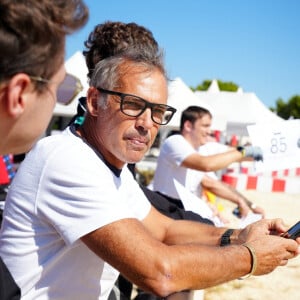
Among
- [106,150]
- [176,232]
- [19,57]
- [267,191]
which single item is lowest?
[267,191]

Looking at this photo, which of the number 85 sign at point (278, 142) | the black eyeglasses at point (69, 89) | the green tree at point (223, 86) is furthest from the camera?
the green tree at point (223, 86)

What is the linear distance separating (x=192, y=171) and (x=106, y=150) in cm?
270

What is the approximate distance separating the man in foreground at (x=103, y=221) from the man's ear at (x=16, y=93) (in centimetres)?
55

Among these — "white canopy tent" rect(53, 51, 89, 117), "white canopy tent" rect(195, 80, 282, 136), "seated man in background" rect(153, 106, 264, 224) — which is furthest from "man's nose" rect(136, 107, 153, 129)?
"white canopy tent" rect(195, 80, 282, 136)

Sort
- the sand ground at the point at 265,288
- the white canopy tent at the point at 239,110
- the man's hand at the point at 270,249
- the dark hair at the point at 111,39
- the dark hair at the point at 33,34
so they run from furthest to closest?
the white canopy tent at the point at 239,110 → the sand ground at the point at 265,288 → the dark hair at the point at 111,39 → the man's hand at the point at 270,249 → the dark hair at the point at 33,34

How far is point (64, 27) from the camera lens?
1.05 meters

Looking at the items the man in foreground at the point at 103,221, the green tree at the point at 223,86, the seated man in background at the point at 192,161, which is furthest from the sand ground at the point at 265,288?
the green tree at the point at 223,86

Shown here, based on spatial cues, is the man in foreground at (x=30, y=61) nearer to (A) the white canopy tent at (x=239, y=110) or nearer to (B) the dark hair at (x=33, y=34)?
(B) the dark hair at (x=33, y=34)

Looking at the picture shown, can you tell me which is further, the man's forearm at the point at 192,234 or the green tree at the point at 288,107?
the green tree at the point at 288,107

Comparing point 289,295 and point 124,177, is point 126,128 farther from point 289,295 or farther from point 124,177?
point 289,295

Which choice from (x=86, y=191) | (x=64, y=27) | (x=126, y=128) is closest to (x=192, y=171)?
(x=126, y=128)

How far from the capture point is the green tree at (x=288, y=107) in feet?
215

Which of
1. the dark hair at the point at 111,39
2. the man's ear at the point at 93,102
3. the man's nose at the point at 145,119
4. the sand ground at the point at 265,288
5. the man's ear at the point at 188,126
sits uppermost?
the dark hair at the point at 111,39

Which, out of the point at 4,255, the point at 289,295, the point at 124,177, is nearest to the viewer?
the point at 4,255
